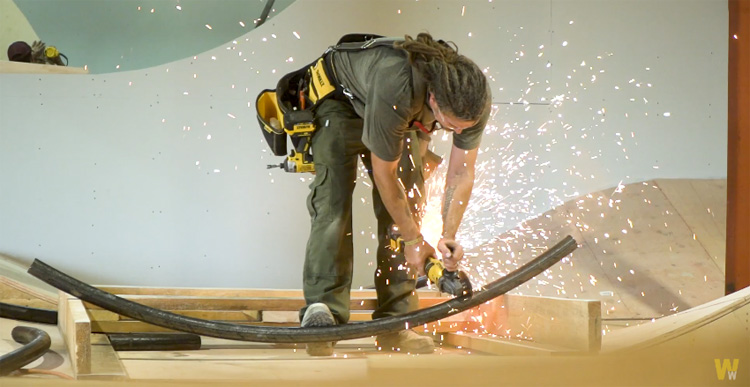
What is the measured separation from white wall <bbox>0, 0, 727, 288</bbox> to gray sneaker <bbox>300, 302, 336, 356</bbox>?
7.61ft

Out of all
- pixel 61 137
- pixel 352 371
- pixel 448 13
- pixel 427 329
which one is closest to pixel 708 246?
pixel 448 13

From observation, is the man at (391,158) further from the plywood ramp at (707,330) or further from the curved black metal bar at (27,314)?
the curved black metal bar at (27,314)

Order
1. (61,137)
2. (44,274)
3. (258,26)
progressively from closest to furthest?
(44,274), (61,137), (258,26)

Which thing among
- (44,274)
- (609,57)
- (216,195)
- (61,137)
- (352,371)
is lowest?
(352,371)

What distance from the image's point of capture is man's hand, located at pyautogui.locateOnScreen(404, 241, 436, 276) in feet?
7.88

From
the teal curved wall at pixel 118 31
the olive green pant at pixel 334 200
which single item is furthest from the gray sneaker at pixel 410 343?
the teal curved wall at pixel 118 31

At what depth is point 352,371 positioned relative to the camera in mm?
2047

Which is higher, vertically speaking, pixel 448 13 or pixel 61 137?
pixel 448 13

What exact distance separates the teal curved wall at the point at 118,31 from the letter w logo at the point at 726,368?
3.44 m

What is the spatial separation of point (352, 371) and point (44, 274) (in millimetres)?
918

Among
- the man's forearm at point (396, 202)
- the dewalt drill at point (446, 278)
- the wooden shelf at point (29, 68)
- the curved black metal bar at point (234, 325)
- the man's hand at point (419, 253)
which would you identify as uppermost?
the wooden shelf at point (29, 68)

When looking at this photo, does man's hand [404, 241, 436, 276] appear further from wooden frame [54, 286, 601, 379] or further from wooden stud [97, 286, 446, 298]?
wooden stud [97, 286, 446, 298]

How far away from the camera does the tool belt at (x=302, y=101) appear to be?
8.32 ft

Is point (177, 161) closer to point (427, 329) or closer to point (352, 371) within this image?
point (427, 329)
